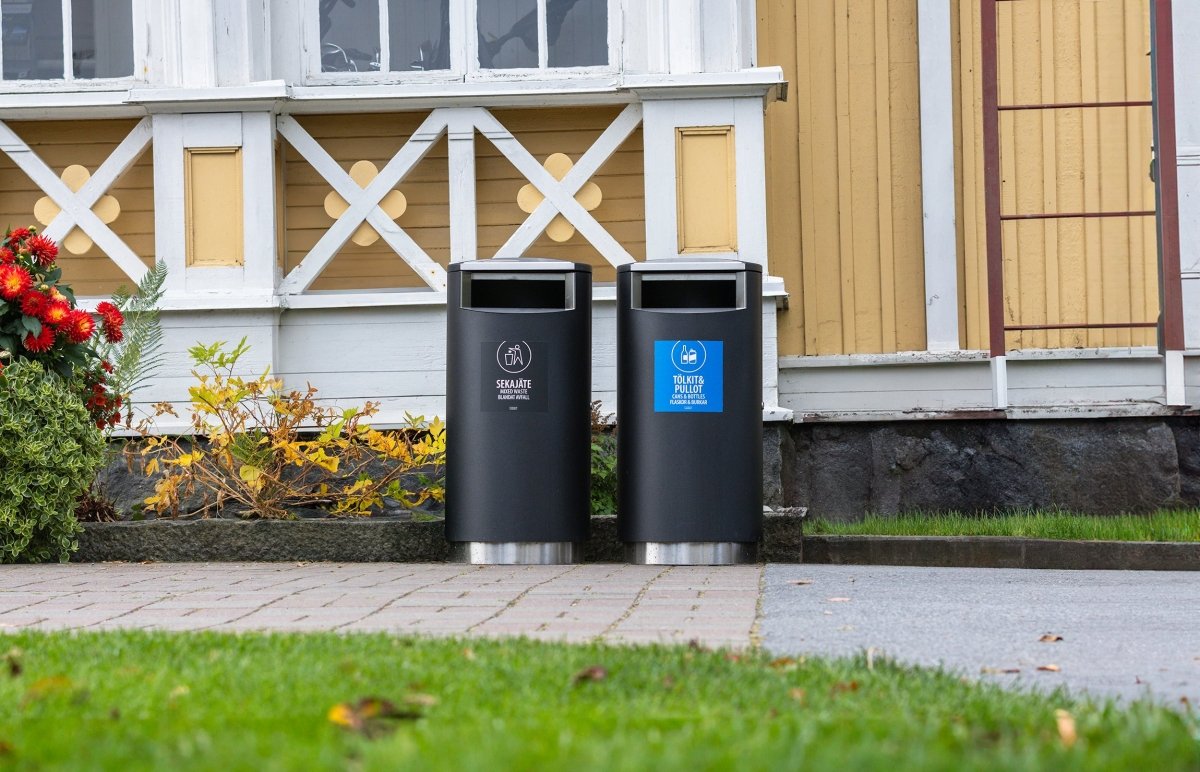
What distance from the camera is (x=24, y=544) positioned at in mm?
6625

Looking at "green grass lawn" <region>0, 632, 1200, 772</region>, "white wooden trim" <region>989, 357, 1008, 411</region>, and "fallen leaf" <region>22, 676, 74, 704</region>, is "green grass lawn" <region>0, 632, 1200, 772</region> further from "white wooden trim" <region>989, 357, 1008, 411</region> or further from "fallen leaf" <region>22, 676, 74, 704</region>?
"white wooden trim" <region>989, 357, 1008, 411</region>

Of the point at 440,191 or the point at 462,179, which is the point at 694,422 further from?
the point at 440,191

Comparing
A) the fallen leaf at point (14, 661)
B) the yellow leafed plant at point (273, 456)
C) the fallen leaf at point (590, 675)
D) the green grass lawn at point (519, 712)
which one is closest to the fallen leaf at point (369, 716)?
the green grass lawn at point (519, 712)

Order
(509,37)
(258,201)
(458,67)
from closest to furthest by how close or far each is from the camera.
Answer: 1. (258,201)
2. (458,67)
3. (509,37)

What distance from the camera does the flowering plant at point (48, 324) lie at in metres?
6.79

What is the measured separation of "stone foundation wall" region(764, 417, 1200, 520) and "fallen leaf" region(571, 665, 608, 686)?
5.06 meters

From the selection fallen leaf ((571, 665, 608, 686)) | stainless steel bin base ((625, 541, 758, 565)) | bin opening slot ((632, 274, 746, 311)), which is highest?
bin opening slot ((632, 274, 746, 311))

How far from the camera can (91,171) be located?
27.7 feet

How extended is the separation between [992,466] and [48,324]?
17.0 feet

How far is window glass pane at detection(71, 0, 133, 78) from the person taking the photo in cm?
838

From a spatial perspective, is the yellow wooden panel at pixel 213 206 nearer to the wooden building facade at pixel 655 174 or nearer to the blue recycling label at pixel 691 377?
the wooden building facade at pixel 655 174

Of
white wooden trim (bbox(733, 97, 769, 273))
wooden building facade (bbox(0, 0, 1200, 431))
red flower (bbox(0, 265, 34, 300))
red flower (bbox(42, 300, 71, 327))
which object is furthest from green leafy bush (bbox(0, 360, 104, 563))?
white wooden trim (bbox(733, 97, 769, 273))

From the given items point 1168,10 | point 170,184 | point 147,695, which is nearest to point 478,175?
point 170,184

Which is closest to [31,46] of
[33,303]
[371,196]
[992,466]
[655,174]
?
[371,196]
